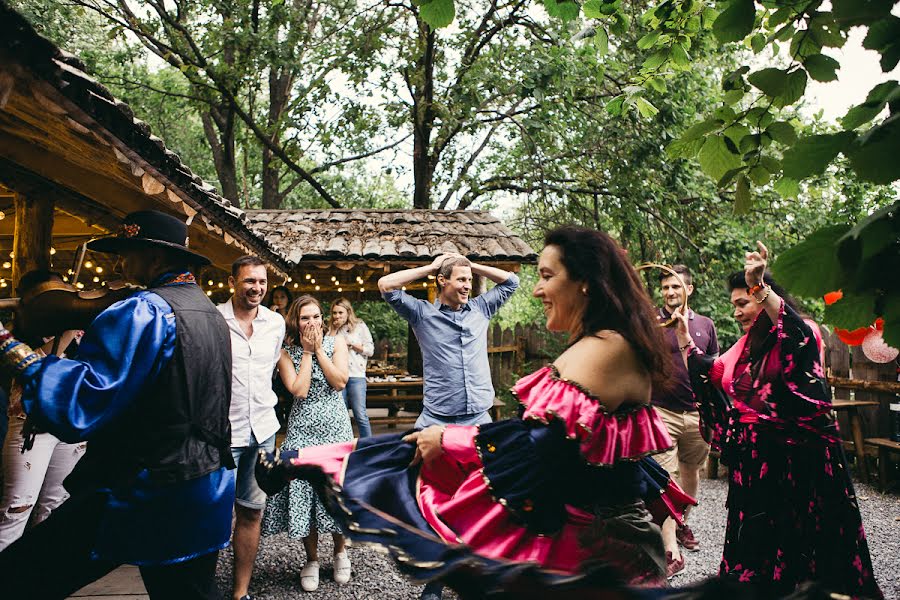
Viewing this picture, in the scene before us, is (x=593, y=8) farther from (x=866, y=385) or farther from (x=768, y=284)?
(x=866, y=385)

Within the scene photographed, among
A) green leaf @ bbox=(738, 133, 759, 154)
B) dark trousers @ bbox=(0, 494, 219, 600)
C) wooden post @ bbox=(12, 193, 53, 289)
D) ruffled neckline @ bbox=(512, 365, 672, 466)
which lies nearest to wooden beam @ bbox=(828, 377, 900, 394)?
green leaf @ bbox=(738, 133, 759, 154)

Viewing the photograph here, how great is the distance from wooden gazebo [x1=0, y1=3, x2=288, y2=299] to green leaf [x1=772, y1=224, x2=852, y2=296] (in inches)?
82.5

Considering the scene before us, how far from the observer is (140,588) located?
3.86 m

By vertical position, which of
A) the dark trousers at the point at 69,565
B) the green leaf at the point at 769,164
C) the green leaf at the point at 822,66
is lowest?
the dark trousers at the point at 69,565

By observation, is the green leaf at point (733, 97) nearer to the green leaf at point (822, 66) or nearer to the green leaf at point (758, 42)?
the green leaf at point (758, 42)

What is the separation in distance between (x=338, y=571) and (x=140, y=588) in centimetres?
136

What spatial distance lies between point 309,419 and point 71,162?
228 cm

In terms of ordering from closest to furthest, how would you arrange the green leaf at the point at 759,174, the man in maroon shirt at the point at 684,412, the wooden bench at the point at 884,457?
the green leaf at the point at 759,174, the man in maroon shirt at the point at 684,412, the wooden bench at the point at 884,457

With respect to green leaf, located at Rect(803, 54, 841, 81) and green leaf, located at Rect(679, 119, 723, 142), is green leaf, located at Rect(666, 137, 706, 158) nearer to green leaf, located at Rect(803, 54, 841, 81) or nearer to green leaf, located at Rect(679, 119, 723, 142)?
green leaf, located at Rect(679, 119, 723, 142)

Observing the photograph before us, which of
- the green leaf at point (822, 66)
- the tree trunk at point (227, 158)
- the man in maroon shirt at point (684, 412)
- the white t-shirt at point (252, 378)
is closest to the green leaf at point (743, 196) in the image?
the green leaf at point (822, 66)

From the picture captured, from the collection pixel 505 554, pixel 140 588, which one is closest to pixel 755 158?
pixel 505 554

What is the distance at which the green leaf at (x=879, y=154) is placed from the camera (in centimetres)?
109

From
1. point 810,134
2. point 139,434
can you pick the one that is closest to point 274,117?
point 139,434

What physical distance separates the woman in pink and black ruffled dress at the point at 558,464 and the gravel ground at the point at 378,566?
161cm
